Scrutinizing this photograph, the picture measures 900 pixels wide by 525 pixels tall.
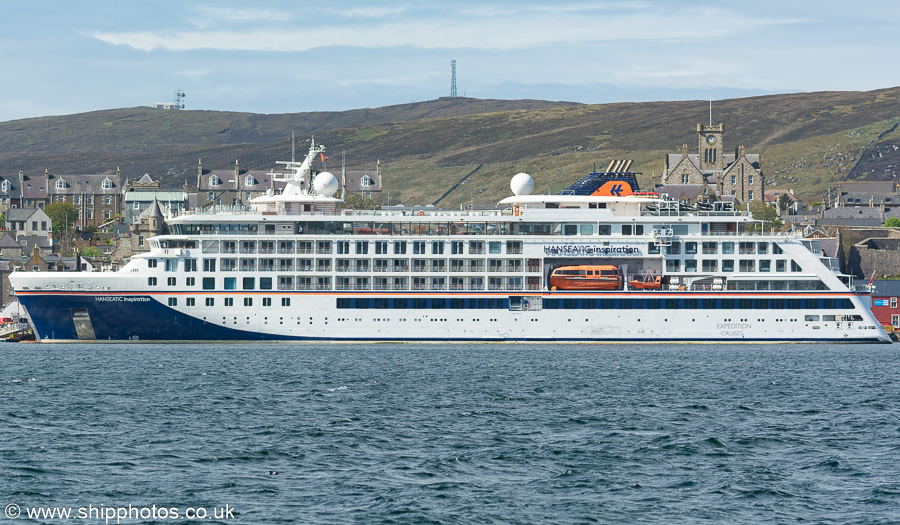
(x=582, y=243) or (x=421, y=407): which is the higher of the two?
(x=582, y=243)

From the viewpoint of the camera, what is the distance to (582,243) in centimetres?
7412

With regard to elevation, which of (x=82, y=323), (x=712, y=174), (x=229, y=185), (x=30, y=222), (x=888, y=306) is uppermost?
(x=712, y=174)

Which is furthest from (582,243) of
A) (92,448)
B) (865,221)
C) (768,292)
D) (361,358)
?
(865,221)

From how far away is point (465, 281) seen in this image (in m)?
73.4

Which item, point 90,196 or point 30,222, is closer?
point 30,222

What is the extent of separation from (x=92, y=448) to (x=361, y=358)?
92.9 ft

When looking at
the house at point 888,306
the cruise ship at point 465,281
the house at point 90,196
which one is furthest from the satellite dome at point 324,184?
the house at point 90,196

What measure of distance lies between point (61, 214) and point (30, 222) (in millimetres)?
8774

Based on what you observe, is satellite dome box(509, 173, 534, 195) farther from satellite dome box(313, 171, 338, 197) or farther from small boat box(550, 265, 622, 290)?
satellite dome box(313, 171, 338, 197)

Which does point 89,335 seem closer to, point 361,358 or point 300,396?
point 361,358

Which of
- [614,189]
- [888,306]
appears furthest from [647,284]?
[888,306]

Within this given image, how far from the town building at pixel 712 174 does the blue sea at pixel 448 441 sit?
95.2 m

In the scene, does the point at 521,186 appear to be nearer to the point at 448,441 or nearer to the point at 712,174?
the point at 448,441

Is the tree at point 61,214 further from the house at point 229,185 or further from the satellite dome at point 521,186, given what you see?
the satellite dome at point 521,186
